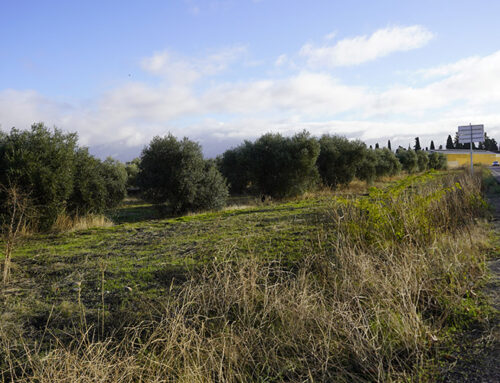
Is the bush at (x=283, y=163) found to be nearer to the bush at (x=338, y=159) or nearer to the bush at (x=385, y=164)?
the bush at (x=338, y=159)

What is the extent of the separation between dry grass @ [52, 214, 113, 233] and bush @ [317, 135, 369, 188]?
52.1ft

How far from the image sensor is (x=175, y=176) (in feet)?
48.3

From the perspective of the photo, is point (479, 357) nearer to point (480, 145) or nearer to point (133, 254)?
point (133, 254)

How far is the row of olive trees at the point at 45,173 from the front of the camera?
9570 mm

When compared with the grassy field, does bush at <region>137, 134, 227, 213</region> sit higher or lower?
higher

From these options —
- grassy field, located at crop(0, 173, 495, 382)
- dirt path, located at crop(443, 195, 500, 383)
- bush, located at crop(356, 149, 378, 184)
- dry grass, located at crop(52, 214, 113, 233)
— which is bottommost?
dirt path, located at crop(443, 195, 500, 383)

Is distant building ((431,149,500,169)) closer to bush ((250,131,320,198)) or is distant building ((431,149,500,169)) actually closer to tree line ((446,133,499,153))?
tree line ((446,133,499,153))

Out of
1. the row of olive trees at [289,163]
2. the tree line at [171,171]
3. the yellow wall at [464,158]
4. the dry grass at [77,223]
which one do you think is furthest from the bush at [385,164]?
the yellow wall at [464,158]

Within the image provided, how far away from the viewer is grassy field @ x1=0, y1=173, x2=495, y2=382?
2.79 meters

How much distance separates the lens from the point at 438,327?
3.39 meters

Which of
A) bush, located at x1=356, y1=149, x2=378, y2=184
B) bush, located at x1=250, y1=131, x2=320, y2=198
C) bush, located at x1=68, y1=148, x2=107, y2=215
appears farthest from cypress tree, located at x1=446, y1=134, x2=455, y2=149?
bush, located at x1=68, y1=148, x2=107, y2=215

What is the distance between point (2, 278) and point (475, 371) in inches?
225

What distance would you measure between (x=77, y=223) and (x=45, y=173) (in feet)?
5.69

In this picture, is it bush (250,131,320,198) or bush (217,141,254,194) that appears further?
bush (217,141,254,194)
